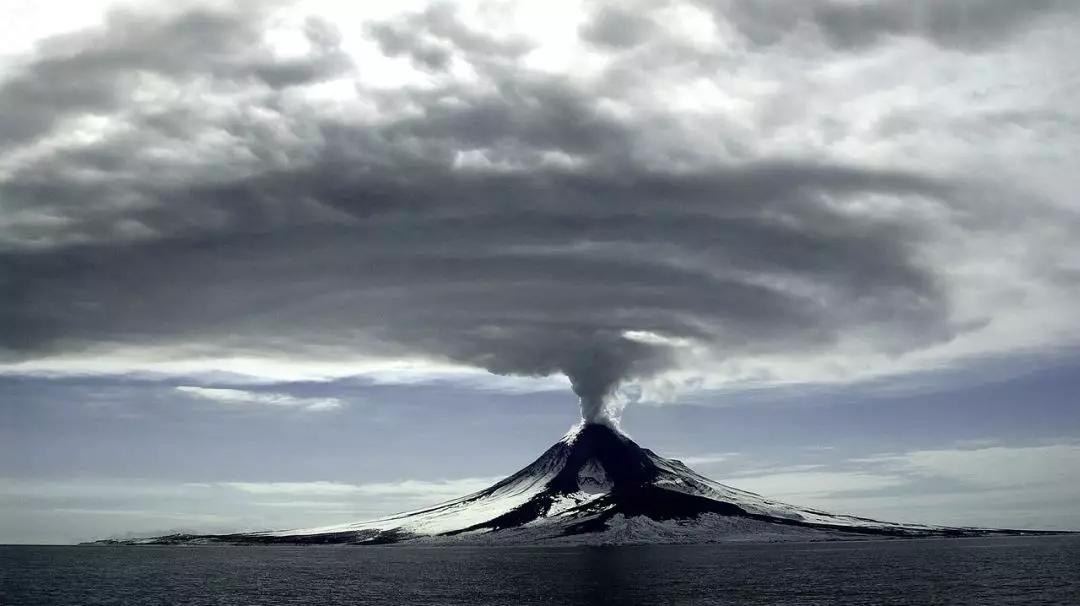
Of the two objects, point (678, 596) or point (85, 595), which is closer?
point (678, 596)

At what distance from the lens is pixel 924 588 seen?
182375mm

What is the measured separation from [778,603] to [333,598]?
87.4 m

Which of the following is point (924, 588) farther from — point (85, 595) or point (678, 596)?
point (85, 595)

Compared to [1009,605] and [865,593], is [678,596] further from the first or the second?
[1009,605]

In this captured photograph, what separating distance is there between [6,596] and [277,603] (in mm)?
71109

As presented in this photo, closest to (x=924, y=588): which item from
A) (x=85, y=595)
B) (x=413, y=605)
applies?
(x=413, y=605)

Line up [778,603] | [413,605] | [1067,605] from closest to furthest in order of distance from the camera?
[1067,605], [778,603], [413,605]

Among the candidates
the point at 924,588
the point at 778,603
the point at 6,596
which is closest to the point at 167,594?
the point at 6,596

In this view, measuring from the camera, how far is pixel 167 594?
19438 cm

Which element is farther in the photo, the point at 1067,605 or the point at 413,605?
the point at 413,605

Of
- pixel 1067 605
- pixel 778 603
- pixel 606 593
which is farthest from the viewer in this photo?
pixel 606 593

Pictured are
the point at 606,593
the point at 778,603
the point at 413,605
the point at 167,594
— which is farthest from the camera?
the point at 167,594

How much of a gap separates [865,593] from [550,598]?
59497 millimetres

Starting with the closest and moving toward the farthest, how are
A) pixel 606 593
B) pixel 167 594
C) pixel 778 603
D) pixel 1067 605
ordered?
pixel 1067 605, pixel 778 603, pixel 606 593, pixel 167 594
